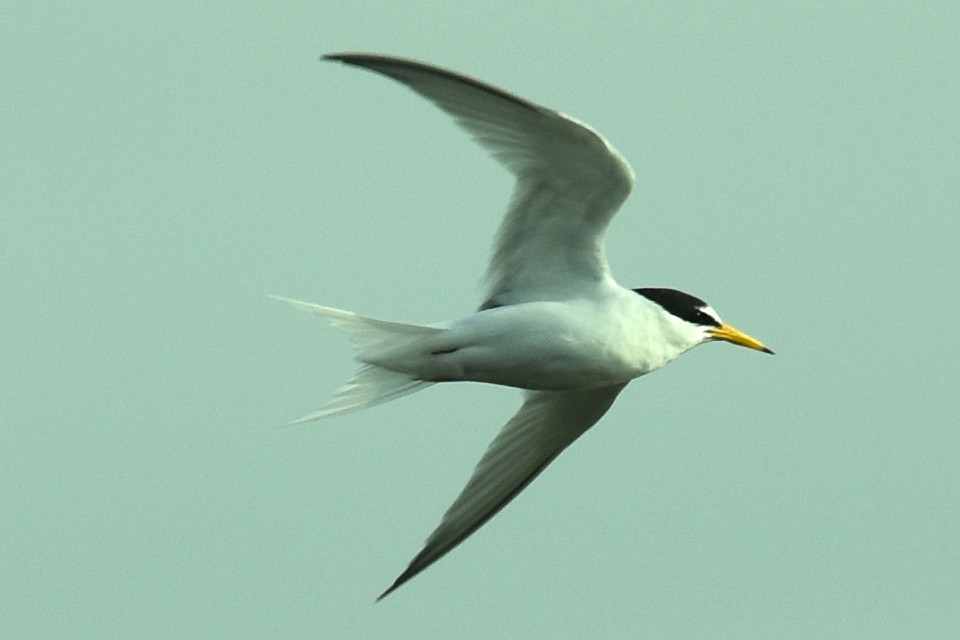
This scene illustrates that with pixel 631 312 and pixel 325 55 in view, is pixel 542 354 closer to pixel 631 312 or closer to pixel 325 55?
pixel 631 312

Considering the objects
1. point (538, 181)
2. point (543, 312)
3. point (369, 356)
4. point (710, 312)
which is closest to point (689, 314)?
point (710, 312)

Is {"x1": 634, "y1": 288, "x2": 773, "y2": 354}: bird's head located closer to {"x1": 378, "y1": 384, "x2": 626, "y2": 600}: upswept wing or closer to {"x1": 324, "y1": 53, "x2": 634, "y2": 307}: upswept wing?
{"x1": 324, "y1": 53, "x2": 634, "y2": 307}: upswept wing

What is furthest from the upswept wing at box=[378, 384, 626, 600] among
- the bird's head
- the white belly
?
the white belly

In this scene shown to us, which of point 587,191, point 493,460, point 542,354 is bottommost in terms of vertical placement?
point 493,460

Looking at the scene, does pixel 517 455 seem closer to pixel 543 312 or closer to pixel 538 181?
pixel 543 312

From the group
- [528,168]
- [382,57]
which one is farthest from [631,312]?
[382,57]

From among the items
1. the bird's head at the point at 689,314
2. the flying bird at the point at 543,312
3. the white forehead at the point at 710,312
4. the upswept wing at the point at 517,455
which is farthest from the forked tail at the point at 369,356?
the white forehead at the point at 710,312

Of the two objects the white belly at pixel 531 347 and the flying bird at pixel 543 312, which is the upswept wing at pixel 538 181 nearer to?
the flying bird at pixel 543 312
